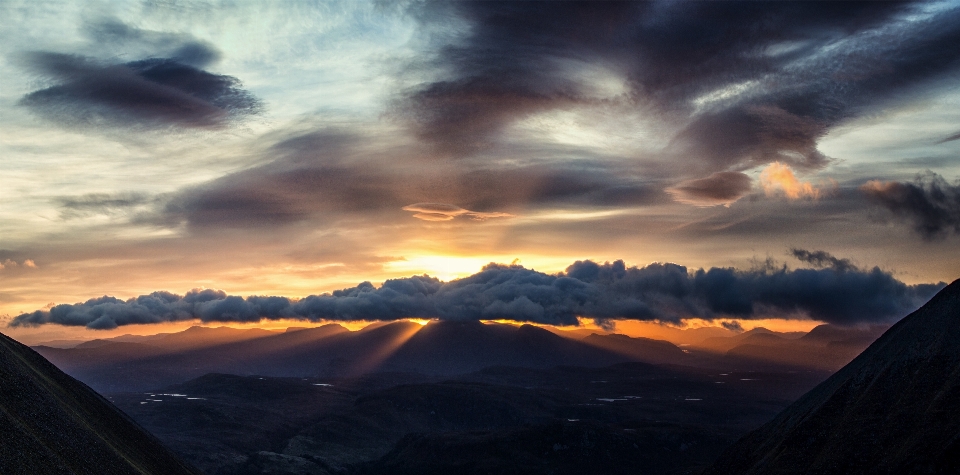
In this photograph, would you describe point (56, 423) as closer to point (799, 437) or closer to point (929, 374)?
point (799, 437)

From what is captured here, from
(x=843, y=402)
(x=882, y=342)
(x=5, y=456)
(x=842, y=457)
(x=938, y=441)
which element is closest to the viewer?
(x=5, y=456)

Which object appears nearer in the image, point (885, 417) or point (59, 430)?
point (59, 430)

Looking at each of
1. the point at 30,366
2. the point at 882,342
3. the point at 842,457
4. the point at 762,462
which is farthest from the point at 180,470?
the point at 882,342

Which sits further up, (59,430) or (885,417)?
(885,417)

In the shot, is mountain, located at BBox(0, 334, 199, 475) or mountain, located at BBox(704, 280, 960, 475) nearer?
mountain, located at BBox(0, 334, 199, 475)
